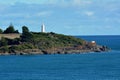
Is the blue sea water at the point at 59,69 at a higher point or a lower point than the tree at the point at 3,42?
lower

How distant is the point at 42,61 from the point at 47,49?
35.8 meters

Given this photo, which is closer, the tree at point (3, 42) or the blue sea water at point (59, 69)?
the blue sea water at point (59, 69)

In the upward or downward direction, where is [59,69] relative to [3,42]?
downward

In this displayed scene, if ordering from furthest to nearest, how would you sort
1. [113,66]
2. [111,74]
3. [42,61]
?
[42,61], [113,66], [111,74]

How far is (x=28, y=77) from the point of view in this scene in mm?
112812

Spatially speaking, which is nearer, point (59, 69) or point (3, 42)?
point (59, 69)

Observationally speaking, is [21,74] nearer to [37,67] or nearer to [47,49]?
[37,67]

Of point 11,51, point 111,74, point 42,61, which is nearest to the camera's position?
point 111,74

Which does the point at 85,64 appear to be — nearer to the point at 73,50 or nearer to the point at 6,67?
the point at 6,67

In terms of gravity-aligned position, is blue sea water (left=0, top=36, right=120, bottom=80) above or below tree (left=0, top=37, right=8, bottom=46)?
below

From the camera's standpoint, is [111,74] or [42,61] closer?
[111,74]

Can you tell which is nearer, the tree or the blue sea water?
the blue sea water

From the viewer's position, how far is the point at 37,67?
13938cm

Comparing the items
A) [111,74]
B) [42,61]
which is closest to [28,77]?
[111,74]
